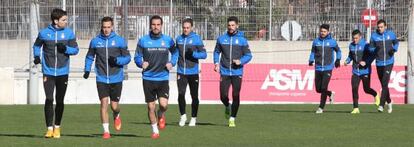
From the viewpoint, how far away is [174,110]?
27.4 m

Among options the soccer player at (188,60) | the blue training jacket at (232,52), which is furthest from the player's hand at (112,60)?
the blue training jacket at (232,52)

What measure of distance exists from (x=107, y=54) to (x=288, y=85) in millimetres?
18518

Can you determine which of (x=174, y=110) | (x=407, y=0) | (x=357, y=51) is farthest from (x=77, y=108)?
(x=407, y=0)

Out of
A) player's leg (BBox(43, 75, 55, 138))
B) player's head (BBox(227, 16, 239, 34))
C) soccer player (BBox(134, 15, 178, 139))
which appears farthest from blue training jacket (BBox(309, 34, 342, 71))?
player's leg (BBox(43, 75, 55, 138))

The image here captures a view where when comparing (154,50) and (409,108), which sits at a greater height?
(154,50)

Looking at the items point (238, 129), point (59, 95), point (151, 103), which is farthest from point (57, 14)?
point (238, 129)

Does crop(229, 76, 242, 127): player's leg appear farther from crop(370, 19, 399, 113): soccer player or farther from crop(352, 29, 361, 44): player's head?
crop(352, 29, 361, 44): player's head

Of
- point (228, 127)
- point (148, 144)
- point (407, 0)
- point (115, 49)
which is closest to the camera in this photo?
Result: point (148, 144)

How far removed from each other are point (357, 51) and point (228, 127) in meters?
6.76

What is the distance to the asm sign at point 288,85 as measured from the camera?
3481cm

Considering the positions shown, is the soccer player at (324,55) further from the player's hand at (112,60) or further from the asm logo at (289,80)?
the asm logo at (289,80)

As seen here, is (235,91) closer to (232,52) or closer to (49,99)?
(232,52)

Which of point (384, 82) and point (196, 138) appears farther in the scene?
point (384, 82)

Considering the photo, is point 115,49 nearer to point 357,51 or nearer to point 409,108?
point 357,51
